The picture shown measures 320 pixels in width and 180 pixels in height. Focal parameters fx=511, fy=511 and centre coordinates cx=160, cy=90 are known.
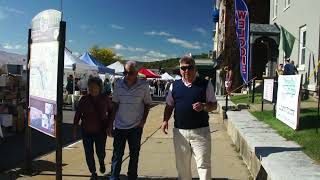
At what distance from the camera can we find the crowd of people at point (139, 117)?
6.28 metres

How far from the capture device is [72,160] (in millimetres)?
9820

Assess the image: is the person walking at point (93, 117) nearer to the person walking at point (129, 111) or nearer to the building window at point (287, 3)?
the person walking at point (129, 111)

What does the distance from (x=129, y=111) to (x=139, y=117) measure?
0.17m

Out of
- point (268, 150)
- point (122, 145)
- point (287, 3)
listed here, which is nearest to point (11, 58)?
point (287, 3)

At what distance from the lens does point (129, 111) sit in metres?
7.18

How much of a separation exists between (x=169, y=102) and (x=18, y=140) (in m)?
7.46

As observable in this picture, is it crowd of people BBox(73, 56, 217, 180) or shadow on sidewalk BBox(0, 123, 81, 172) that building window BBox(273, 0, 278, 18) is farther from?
crowd of people BBox(73, 56, 217, 180)

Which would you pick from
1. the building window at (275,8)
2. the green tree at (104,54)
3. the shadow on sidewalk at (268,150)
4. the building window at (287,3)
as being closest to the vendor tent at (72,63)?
the building window at (287,3)

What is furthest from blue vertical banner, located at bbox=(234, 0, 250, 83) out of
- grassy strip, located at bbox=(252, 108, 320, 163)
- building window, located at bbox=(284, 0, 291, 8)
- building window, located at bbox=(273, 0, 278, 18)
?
building window, located at bbox=(273, 0, 278, 18)

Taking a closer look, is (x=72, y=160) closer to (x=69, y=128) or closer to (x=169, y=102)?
(x=169, y=102)

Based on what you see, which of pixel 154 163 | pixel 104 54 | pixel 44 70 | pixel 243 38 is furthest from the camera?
pixel 104 54

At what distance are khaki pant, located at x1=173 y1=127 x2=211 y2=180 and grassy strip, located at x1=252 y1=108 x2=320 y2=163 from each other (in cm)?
142

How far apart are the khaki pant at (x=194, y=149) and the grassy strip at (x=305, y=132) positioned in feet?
4.66

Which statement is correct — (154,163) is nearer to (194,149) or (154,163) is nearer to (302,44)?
(194,149)
